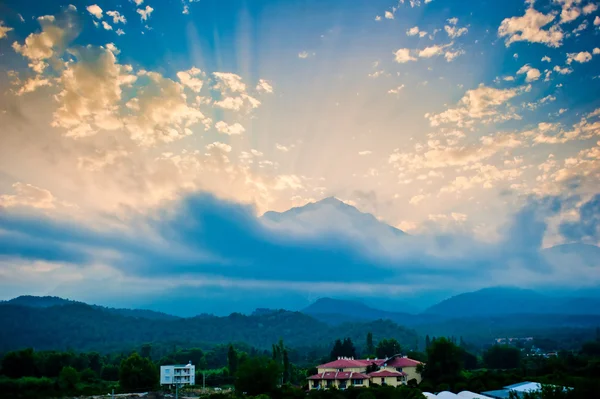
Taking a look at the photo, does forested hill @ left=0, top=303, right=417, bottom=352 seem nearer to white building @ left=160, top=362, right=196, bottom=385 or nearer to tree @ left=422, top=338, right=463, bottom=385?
white building @ left=160, top=362, right=196, bottom=385

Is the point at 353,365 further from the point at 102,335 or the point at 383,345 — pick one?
the point at 102,335

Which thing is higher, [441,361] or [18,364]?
[18,364]

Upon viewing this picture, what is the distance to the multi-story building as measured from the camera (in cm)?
4366

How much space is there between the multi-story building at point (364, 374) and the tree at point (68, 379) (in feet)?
82.3

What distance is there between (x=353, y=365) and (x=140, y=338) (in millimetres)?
141304

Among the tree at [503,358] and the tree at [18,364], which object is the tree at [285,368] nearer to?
the tree at [503,358]

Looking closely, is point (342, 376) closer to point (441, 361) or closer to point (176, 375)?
point (441, 361)

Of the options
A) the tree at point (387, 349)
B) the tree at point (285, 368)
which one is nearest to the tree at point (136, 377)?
the tree at point (285, 368)

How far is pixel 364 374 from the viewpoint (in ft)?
147

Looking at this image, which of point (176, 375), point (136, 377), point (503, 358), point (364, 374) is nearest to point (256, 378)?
point (364, 374)

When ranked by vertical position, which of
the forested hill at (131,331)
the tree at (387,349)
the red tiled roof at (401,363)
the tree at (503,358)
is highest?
the forested hill at (131,331)

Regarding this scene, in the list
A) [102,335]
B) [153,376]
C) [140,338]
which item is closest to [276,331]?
[140,338]

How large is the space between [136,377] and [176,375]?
4204 mm

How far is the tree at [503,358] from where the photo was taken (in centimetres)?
6379
